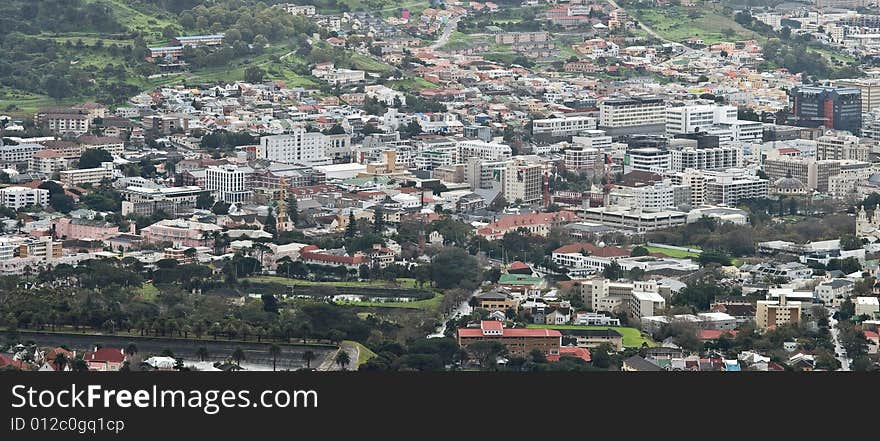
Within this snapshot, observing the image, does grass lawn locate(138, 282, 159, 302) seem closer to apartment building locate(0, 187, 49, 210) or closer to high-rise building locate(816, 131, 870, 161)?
apartment building locate(0, 187, 49, 210)

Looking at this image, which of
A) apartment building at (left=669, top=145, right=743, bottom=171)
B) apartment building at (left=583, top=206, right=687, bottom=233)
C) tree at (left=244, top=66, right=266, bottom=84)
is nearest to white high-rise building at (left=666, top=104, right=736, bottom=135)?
apartment building at (left=669, top=145, right=743, bottom=171)

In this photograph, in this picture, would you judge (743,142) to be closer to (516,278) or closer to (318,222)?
(318,222)

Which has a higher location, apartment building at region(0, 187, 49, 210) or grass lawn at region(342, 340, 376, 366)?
apartment building at region(0, 187, 49, 210)

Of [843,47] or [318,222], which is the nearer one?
[318,222]

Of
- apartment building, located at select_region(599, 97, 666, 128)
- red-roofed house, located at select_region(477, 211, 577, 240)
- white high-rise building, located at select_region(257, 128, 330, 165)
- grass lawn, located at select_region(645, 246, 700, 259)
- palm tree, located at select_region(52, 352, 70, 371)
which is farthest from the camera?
apartment building, located at select_region(599, 97, 666, 128)

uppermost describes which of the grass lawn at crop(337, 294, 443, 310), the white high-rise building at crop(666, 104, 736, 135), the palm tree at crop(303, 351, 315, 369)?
the white high-rise building at crop(666, 104, 736, 135)

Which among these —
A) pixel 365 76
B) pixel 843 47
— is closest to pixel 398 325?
pixel 365 76

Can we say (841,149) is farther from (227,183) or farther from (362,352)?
(362,352)
